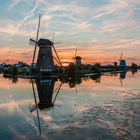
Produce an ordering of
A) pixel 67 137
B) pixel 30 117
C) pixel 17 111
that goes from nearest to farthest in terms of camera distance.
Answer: pixel 67 137 < pixel 30 117 < pixel 17 111

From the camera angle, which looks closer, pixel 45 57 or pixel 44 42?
pixel 45 57

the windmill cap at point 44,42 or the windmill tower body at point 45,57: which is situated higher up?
the windmill cap at point 44,42

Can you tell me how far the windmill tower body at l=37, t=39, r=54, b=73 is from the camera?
79625 mm

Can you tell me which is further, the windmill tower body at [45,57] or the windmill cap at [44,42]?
the windmill cap at [44,42]

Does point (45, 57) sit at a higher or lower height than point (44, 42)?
lower

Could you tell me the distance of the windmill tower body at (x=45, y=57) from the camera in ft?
261

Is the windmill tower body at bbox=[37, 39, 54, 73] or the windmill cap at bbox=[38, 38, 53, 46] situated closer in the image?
the windmill tower body at bbox=[37, 39, 54, 73]

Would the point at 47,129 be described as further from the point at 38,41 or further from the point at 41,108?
the point at 38,41

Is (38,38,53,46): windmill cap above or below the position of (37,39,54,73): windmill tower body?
above

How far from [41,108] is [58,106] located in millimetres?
1585

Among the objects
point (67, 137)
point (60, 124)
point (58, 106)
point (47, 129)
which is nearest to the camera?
point (67, 137)

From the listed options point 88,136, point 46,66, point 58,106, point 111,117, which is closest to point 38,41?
point 46,66

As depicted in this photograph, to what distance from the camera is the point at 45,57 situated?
7969 centimetres

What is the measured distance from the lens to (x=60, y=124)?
61.7 feet
